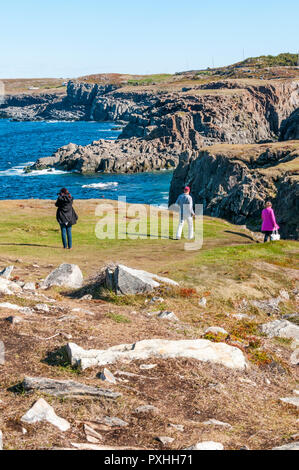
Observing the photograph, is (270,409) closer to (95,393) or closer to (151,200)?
(95,393)

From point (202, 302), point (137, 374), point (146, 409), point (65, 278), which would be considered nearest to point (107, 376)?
point (137, 374)

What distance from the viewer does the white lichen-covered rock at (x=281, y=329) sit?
15.6 meters

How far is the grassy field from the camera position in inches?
326

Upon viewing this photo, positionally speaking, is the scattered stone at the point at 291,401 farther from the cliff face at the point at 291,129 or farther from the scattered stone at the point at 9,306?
the cliff face at the point at 291,129

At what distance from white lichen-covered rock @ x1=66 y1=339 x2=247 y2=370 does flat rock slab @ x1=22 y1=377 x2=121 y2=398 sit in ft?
3.28

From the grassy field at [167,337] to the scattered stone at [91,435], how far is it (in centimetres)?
11

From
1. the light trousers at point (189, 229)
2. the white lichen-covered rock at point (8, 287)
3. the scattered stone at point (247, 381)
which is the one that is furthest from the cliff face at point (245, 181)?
the scattered stone at point (247, 381)

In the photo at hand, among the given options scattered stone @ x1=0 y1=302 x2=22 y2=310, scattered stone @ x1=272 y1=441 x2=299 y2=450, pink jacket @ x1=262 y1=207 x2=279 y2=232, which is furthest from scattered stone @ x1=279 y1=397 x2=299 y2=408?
pink jacket @ x1=262 y1=207 x2=279 y2=232

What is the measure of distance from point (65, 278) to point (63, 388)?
31.2 feet

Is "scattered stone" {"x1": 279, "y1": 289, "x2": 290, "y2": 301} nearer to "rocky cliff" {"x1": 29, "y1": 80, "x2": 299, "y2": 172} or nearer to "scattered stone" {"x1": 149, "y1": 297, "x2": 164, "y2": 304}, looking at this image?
"scattered stone" {"x1": 149, "y1": 297, "x2": 164, "y2": 304}

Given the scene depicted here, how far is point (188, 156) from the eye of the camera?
315ft
